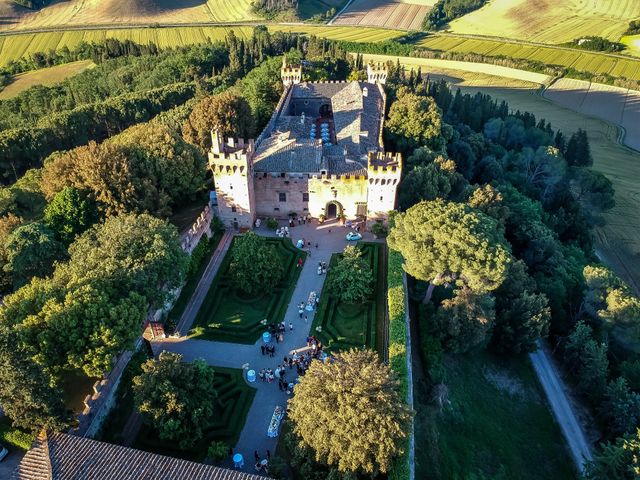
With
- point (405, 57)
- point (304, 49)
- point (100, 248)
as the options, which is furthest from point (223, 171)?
point (405, 57)

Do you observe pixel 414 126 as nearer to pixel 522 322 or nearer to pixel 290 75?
pixel 290 75

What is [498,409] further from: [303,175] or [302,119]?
[302,119]

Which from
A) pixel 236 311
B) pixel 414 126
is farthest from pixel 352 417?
pixel 414 126

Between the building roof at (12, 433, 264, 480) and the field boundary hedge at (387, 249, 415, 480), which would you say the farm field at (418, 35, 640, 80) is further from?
the building roof at (12, 433, 264, 480)

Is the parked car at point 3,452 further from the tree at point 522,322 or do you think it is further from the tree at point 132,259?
the tree at point 522,322

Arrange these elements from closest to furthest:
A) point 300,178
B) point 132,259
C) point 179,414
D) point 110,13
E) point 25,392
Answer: point 25,392 < point 179,414 < point 132,259 < point 300,178 < point 110,13

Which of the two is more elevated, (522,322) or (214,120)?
(214,120)

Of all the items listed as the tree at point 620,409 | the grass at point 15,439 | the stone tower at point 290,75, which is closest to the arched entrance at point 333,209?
the tree at point 620,409

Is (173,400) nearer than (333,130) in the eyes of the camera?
Yes

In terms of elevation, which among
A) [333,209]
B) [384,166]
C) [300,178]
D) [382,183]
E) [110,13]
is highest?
[110,13]
